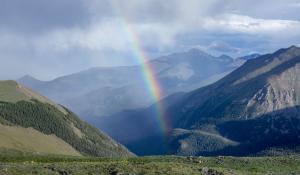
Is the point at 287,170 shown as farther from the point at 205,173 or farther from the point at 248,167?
the point at 205,173

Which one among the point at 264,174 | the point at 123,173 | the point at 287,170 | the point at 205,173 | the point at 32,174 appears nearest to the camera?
the point at 32,174

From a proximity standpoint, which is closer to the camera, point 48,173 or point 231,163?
point 48,173

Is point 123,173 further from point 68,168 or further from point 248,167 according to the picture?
point 248,167

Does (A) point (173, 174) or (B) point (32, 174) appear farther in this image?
(A) point (173, 174)

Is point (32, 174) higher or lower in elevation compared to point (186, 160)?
lower

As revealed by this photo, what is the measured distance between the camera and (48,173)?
136 m

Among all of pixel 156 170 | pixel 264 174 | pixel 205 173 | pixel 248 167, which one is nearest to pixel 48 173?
pixel 156 170

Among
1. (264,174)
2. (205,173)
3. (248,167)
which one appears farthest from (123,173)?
(248,167)

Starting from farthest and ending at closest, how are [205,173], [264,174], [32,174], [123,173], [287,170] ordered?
[287,170], [264,174], [205,173], [123,173], [32,174]

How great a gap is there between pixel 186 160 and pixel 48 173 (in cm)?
6772

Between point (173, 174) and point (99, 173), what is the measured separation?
1840 centimetres

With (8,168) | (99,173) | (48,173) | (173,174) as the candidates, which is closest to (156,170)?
(173,174)

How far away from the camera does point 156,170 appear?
147750 millimetres

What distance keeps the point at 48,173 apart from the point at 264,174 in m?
65.8
